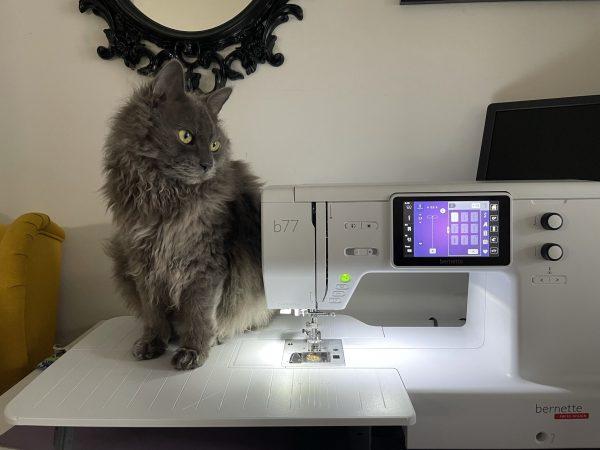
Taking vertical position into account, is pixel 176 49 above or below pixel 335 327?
above

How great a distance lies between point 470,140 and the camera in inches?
59.5

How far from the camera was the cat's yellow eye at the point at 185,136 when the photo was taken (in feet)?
3.23

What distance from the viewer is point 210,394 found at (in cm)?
86

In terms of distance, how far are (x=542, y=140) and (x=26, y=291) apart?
156cm

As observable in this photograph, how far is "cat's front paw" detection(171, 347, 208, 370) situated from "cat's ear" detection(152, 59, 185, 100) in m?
0.53

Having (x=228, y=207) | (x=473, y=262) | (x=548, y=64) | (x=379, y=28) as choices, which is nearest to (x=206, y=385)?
(x=228, y=207)

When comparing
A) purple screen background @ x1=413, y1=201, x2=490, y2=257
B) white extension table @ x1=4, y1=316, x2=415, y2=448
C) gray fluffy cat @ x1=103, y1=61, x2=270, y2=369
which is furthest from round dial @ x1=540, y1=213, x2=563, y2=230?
gray fluffy cat @ x1=103, y1=61, x2=270, y2=369

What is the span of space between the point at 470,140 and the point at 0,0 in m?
1.56

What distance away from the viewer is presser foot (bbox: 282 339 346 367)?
3.20 feet

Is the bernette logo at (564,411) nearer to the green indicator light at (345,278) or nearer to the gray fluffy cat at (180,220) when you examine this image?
the green indicator light at (345,278)

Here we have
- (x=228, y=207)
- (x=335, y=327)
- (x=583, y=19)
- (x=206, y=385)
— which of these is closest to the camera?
(x=206, y=385)

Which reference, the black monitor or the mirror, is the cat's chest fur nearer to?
the mirror

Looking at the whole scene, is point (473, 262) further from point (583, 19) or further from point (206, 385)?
point (583, 19)

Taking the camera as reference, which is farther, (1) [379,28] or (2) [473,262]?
(1) [379,28]
